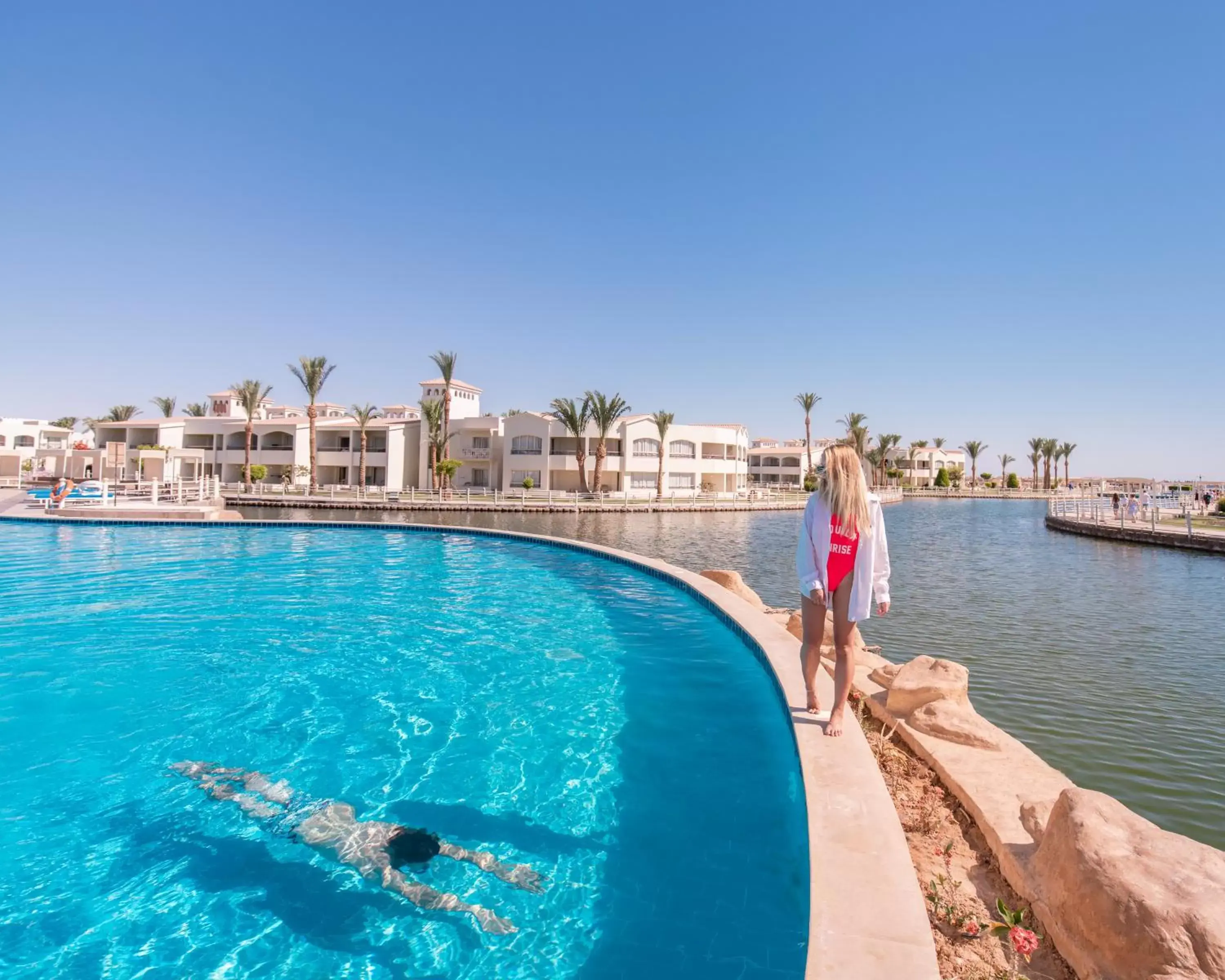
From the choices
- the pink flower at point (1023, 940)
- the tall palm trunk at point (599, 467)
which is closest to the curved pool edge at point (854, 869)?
the pink flower at point (1023, 940)

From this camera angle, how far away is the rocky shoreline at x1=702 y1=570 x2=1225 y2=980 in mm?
2523

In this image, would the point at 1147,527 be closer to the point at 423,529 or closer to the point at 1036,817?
the point at 423,529

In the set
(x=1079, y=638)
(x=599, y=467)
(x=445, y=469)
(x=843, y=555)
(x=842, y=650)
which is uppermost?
(x=599, y=467)

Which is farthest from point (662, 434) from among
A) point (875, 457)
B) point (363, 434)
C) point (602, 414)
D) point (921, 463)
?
point (921, 463)

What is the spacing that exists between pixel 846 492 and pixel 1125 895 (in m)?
2.27

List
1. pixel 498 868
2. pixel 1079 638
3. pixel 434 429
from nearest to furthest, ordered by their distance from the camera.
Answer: pixel 498 868 → pixel 1079 638 → pixel 434 429

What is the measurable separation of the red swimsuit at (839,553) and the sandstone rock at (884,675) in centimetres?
287

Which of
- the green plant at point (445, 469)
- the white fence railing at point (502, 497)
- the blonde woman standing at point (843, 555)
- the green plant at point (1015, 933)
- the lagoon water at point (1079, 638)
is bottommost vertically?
the lagoon water at point (1079, 638)

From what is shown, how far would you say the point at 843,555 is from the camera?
4238mm

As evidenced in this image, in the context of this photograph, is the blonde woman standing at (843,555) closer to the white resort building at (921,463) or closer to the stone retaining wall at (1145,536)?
the stone retaining wall at (1145,536)

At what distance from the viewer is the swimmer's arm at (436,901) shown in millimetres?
3688

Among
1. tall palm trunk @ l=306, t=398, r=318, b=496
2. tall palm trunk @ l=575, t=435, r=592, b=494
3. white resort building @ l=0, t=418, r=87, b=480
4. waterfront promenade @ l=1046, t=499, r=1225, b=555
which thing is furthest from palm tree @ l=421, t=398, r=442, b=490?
waterfront promenade @ l=1046, t=499, r=1225, b=555

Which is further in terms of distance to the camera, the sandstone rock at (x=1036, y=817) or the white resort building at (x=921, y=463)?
the white resort building at (x=921, y=463)

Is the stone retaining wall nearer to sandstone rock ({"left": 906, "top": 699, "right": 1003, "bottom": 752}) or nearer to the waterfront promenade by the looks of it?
the waterfront promenade
